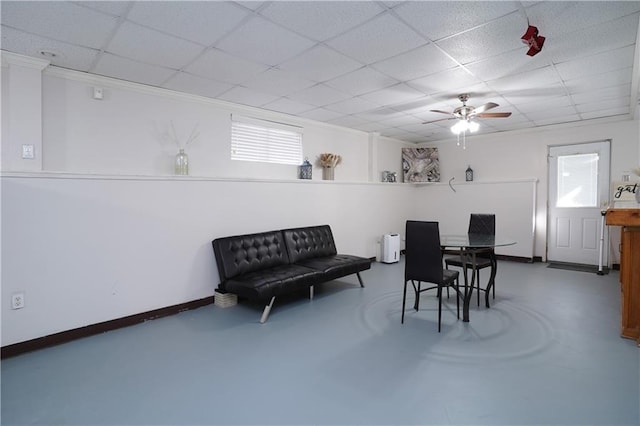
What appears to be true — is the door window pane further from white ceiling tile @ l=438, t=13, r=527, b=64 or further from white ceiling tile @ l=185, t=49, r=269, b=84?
white ceiling tile @ l=185, t=49, r=269, b=84

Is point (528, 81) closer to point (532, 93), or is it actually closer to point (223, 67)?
point (532, 93)

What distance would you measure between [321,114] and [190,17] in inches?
112

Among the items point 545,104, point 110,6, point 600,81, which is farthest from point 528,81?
point 110,6

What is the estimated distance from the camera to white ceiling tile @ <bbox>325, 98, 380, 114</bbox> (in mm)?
4352

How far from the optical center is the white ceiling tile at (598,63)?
2951 millimetres

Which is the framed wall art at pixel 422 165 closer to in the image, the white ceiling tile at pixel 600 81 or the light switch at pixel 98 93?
the white ceiling tile at pixel 600 81

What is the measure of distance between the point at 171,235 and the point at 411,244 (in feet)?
8.56

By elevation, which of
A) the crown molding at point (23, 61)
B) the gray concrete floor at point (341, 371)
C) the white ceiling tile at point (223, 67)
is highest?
the white ceiling tile at point (223, 67)

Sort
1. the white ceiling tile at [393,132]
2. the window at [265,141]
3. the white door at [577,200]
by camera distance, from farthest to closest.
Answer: the white ceiling tile at [393,132], the white door at [577,200], the window at [265,141]

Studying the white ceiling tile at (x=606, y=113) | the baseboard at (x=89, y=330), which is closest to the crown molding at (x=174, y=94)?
the baseboard at (x=89, y=330)

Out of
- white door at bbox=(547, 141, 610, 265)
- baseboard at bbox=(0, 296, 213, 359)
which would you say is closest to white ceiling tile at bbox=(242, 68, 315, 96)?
baseboard at bbox=(0, 296, 213, 359)

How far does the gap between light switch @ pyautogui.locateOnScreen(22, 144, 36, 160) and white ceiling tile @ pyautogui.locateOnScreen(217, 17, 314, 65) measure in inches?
74.4

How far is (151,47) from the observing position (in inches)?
108

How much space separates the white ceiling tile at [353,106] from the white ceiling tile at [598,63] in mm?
2111
